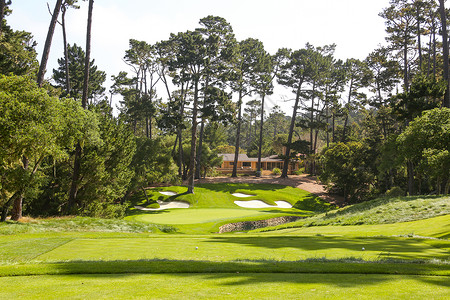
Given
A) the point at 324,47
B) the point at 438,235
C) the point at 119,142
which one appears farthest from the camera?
the point at 324,47

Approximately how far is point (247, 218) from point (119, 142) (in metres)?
11.8

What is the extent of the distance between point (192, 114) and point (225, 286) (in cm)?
4540

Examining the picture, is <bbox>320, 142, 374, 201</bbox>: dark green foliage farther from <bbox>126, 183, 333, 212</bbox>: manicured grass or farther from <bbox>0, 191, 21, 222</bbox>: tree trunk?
<bbox>0, 191, 21, 222</bbox>: tree trunk

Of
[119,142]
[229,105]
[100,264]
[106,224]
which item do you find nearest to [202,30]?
[229,105]

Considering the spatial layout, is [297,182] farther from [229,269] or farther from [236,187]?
[229,269]

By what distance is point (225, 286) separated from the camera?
16.8 feet

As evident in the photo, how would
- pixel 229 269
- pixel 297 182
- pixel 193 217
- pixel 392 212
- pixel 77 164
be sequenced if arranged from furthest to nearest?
pixel 297 182, pixel 193 217, pixel 77 164, pixel 392 212, pixel 229 269

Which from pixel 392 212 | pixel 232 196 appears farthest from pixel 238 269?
pixel 232 196

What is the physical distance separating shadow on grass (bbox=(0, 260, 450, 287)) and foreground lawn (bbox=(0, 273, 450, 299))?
0.10 m

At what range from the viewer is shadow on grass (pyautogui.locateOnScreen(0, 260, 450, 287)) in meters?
5.95

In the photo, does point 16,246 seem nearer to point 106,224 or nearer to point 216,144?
point 106,224

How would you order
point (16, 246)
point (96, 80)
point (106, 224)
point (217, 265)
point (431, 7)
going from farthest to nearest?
point (96, 80)
point (431, 7)
point (106, 224)
point (16, 246)
point (217, 265)

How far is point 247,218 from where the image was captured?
27.1 m

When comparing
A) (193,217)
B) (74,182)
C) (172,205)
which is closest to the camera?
(74,182)
